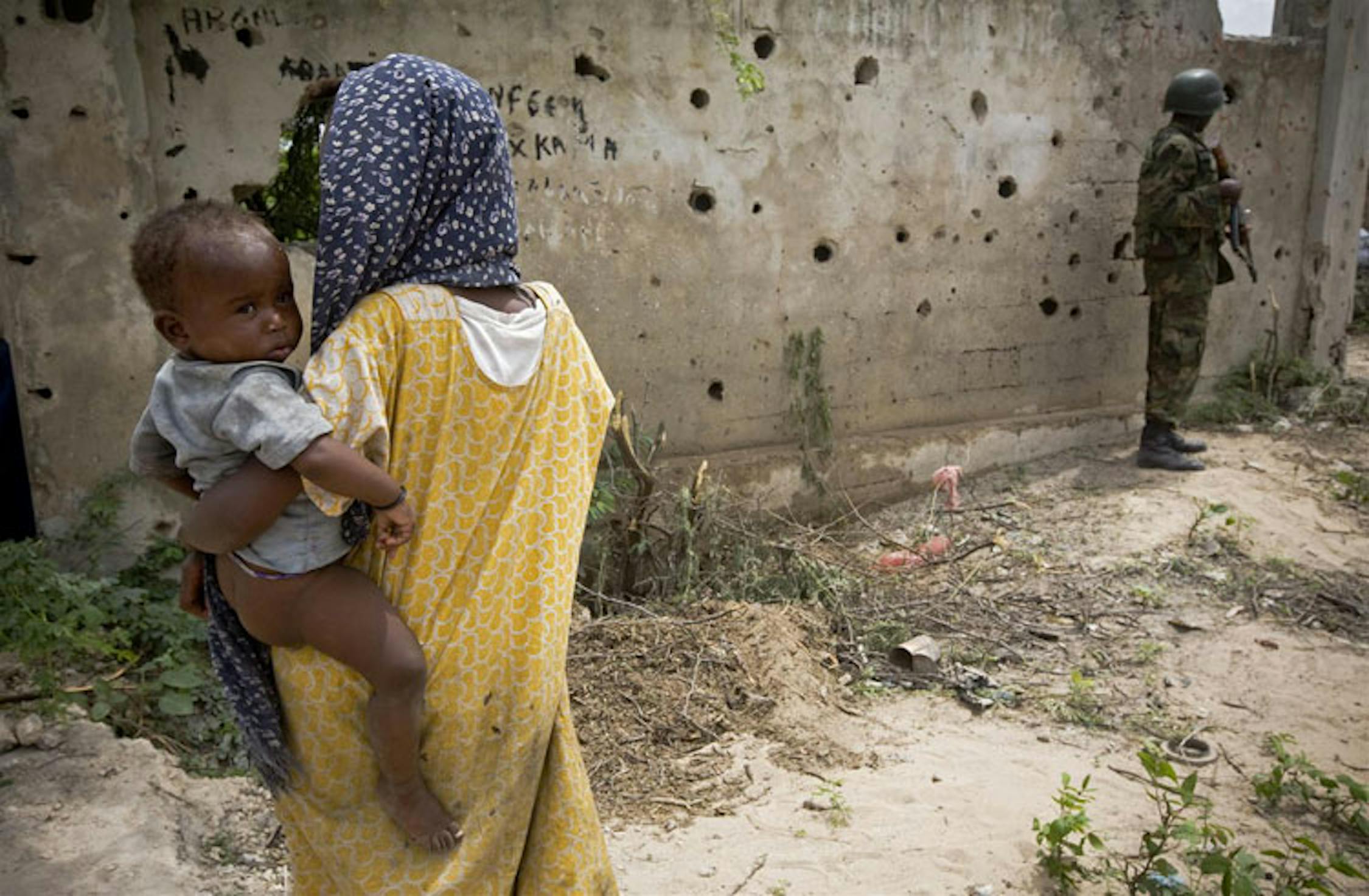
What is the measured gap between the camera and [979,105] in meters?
5.56

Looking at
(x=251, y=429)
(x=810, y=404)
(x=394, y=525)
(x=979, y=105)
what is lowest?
(x=810, y=404)

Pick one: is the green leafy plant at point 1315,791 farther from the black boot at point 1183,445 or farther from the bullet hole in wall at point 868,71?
the bullet hole in wall at point 868,71

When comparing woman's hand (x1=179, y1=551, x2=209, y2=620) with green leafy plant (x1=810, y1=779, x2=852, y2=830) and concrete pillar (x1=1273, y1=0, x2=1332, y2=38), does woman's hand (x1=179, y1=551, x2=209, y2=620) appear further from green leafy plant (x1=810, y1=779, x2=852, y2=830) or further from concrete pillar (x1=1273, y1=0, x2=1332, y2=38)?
concrete pillar (x1=1273, y1=0, x2=1332, y2=38)

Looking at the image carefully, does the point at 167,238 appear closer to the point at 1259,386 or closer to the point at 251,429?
the point at 251,429

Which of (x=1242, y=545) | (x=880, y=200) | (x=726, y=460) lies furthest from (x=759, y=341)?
(x=1242, y=545)

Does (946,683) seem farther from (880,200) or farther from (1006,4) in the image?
(1006,4)

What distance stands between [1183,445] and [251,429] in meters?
5.80

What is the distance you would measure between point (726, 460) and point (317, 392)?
152 inches

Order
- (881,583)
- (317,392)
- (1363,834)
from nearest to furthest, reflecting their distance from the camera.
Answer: (317,392) < (1363,834) < (881,583)

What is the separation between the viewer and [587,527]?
448 cm

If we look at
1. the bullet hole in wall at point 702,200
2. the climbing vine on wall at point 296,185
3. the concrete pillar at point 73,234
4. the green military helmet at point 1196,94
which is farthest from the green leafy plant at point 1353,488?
the concrete pillar at point 73,234

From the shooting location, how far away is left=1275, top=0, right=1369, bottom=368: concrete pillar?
22.3 ft

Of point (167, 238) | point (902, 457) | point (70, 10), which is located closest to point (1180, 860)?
point (167, 238)

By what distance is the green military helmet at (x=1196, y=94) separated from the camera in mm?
5566
